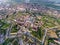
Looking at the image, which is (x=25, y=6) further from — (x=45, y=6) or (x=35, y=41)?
(x=35, y=41)

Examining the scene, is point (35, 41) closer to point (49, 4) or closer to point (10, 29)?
point (10, 29)

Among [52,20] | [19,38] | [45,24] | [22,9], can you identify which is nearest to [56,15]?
[52,20]

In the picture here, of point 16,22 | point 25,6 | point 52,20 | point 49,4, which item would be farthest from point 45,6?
point 16,22

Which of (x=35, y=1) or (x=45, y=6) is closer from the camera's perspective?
(x=45, y=6)

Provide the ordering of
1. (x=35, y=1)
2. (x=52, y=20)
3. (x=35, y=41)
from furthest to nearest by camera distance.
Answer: (x=35, y=1) → (x=52, y=20) → (x=35, y=41)

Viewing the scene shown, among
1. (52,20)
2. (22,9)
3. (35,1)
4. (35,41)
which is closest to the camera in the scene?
(35,41)

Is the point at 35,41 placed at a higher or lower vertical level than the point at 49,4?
lower
